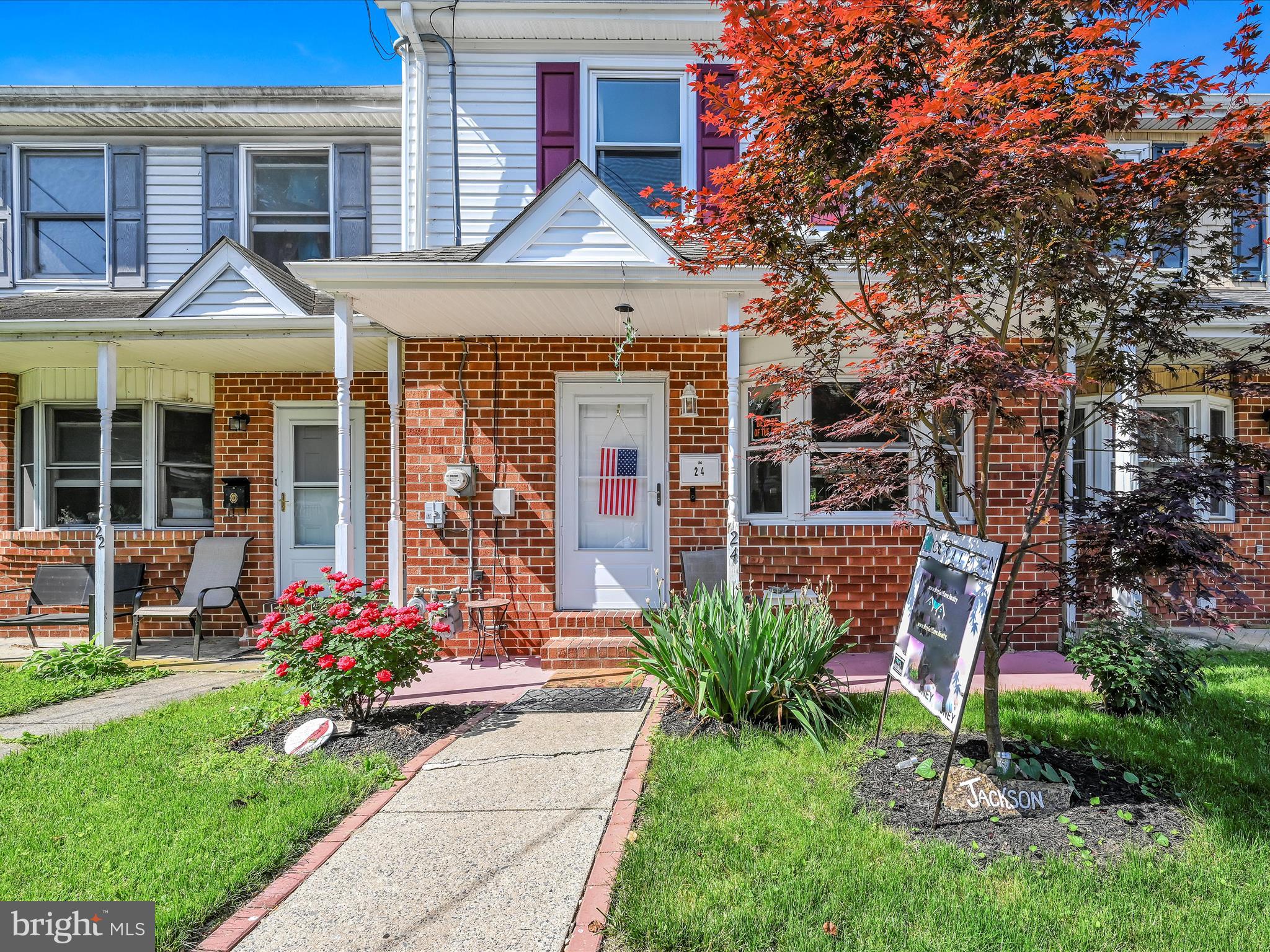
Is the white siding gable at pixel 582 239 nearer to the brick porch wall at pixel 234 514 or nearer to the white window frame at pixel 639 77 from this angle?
the white window frame at pixel 639 77

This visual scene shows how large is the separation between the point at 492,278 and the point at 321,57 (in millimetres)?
6652

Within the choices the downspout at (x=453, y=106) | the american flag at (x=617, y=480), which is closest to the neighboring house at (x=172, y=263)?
the downspout at (x=453, y=106)

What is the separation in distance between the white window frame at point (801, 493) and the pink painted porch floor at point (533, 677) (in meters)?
1.28

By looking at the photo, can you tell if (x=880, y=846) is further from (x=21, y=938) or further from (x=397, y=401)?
(x=397, y=401)

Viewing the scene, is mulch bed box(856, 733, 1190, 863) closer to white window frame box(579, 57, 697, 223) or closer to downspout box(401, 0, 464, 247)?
white window frame box(579, 57, 697, 223)

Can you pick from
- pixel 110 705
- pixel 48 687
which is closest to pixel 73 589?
pixel 48 687

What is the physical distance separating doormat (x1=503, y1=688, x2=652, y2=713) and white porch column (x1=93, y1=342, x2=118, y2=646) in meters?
4.35

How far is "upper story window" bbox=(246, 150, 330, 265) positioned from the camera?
8.06m

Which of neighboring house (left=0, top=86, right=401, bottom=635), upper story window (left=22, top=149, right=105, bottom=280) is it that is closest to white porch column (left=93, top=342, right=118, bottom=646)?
neighboring house (left=0, top=86, right=401, bottom=635)

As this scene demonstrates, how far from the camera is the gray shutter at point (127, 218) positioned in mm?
8008

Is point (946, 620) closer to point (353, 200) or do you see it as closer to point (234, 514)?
point (234, 514)

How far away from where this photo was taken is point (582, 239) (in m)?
5.34

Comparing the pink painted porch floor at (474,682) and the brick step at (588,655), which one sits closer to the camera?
the pink painted porch floor at (474,682)

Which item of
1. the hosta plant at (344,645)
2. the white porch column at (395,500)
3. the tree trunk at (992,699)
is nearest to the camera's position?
the tree trunk at (992,699)
